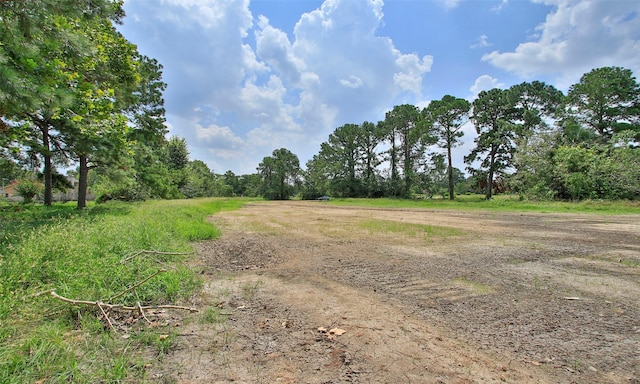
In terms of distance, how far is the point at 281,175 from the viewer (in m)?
67.4

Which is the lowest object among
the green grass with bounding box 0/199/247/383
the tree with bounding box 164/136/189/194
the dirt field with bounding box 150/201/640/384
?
the dirt field with bounding box 150/201/640/384

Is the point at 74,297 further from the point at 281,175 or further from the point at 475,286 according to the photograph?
the point at 281,175

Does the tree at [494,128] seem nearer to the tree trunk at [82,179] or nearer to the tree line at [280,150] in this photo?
the tree line at [280,150]

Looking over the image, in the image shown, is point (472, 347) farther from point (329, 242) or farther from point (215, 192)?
point (215, 192)

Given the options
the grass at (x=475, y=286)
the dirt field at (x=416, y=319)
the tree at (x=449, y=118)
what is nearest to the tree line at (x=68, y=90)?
the dirt field at (x=416, y=319)

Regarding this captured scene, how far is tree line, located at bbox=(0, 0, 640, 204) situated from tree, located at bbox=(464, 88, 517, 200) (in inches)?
5.2

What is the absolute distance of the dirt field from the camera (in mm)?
2445

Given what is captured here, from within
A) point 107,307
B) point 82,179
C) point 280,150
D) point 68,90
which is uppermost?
point 280,150

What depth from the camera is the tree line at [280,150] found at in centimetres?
553

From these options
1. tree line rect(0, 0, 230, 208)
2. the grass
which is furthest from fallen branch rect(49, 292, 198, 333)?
the grass

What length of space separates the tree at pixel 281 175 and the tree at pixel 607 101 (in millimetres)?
49948

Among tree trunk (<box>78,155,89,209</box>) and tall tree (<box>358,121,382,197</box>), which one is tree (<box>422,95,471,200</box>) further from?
tree trunk (<box>78,155,89,209</box>)

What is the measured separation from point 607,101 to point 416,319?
38.9m

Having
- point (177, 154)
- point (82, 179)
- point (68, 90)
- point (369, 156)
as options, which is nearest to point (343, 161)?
point (369, 156)
